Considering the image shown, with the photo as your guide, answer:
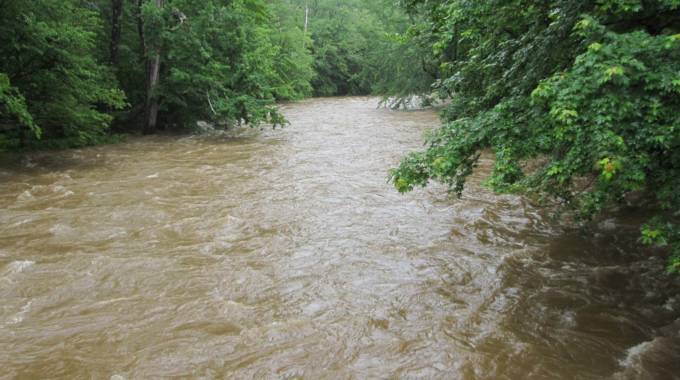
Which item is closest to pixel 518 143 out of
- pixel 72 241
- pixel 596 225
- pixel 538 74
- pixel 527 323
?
pixel 538 74

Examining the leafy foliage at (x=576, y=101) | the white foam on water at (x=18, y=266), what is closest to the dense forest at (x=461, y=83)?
the leafy foliage at (x=576, y=101)

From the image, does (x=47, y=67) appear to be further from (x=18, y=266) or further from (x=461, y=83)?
(x=461, y=83)

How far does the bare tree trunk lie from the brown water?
7.06 meters

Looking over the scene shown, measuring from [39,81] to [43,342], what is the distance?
9438 millimetres

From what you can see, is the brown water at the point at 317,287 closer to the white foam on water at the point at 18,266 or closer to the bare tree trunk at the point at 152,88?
the white foam on water at the point at 18,266

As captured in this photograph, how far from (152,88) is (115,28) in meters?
2.26

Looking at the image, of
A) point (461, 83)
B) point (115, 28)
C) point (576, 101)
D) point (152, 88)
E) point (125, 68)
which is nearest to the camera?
point (576, 101)

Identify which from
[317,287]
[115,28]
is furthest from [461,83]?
[115,28]

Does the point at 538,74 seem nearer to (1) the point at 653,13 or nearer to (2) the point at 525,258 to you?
(1) the point at 653,13

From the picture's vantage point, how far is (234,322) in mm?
5023

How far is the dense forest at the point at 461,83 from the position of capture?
331 cm

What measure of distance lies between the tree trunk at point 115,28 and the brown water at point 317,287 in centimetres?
735

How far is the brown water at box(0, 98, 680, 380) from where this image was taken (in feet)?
14.4

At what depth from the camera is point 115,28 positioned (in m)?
16.4
